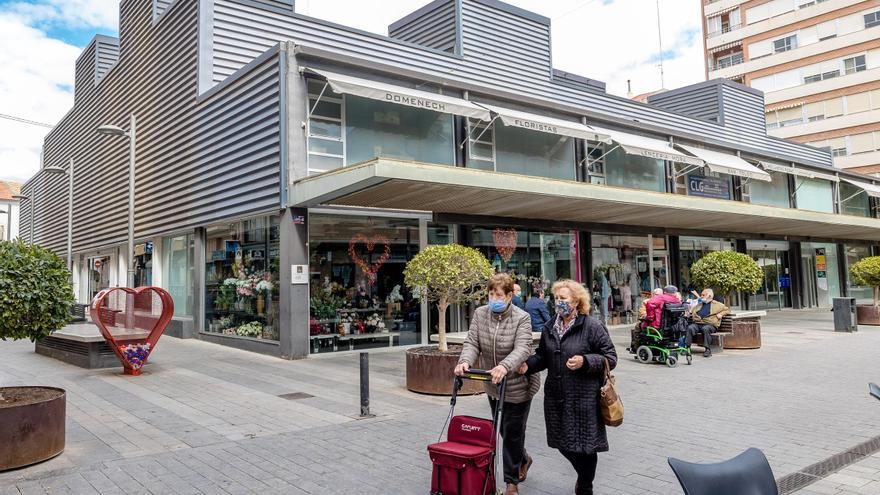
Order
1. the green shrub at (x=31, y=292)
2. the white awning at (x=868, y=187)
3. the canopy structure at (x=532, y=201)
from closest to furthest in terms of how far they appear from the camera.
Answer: the green shrub at (x=31, y=292) → the canopy structure at (x=532, y=201) → the white awning at (x=868, y=187)

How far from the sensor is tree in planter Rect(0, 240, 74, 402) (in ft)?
18.7

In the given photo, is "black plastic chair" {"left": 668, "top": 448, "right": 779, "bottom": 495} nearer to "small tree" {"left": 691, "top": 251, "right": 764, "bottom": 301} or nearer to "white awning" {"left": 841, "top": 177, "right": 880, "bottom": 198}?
"small tree" {"left": 691, "top": 251, "right": 764, "bottom": 301}

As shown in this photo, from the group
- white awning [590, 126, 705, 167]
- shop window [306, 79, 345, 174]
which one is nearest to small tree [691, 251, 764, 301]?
white awning [590, 126, 705, 167]

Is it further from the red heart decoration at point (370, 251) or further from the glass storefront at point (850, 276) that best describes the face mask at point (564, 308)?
the glass storefront at point (850, 276)

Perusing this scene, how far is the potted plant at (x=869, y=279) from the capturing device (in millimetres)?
17516

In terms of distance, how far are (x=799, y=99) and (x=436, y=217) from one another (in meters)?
42.4

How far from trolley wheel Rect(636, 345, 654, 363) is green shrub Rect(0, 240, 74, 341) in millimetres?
9221

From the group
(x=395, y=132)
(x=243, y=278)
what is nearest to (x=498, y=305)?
(x=395, y=132)

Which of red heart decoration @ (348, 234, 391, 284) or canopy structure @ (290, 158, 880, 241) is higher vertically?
canopy structure @ (290, 158, 880, 241)

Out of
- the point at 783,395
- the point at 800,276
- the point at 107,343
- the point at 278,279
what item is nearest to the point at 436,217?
the point at 278,279

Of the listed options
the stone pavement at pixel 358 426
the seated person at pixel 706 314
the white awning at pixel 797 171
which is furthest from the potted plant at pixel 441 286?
the white awning at pixel 797 171

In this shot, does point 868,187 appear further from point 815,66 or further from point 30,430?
point 30,430

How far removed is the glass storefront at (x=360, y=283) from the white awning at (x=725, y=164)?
1097 cm

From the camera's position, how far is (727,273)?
13422 mm
